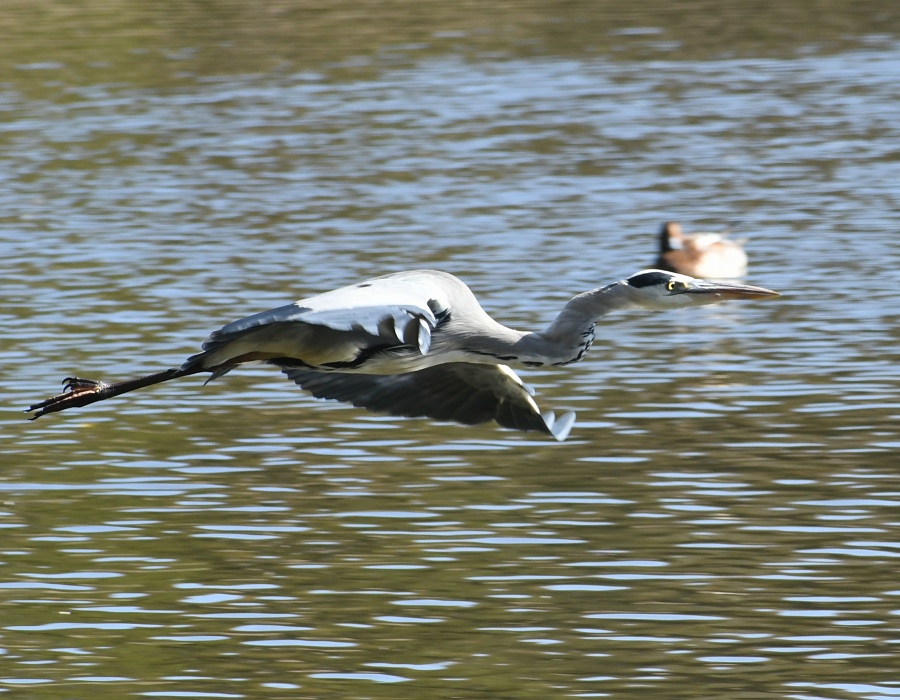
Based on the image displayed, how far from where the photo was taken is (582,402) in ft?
41.7

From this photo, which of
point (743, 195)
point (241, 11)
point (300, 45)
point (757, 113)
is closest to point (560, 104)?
point (757, 113)

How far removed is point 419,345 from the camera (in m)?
7.63

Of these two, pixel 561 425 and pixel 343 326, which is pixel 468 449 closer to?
pixel 561 425

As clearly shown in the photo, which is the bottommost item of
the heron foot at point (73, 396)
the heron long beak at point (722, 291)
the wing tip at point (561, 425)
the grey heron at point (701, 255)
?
the grey heron at point (701, 255)

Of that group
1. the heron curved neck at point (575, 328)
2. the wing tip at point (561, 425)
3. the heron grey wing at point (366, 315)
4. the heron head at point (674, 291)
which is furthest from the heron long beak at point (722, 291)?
the heron grey wing at point (366, 315)

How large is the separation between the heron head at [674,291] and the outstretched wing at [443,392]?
2.87 feet

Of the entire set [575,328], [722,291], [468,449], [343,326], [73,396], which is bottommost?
[468,449]

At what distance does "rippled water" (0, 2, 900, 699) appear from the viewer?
850 cm

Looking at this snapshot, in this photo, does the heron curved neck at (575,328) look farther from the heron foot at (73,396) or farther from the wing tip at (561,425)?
the heron foot at (73,396)

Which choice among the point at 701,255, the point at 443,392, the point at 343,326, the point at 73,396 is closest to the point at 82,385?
the point at 73,396

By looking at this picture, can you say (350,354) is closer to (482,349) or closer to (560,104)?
(482,349)

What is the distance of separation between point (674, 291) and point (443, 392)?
1374mm

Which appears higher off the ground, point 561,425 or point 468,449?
point 561,425

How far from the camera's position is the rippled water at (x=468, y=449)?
8.50m
